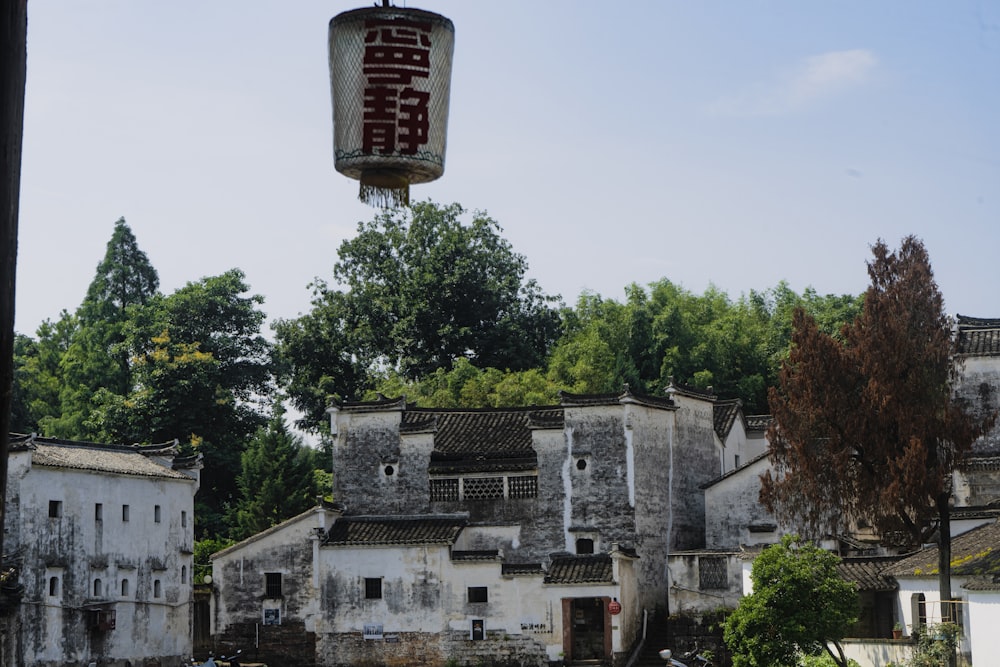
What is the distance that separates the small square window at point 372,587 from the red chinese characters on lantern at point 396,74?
100 ft

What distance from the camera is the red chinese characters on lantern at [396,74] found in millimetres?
8664

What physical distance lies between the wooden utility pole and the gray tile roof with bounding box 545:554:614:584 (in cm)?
3097

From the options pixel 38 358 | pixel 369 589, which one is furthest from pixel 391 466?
pixel 38 358

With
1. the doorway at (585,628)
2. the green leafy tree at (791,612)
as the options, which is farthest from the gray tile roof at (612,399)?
the green leafy tree at (791,612)

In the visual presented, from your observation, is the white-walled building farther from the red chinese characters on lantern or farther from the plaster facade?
the red chinese characters on lantern

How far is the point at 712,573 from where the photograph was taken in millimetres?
36094

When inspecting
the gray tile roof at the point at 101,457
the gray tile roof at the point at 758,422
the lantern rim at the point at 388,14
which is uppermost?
the gray tile roof at the point at 758,422

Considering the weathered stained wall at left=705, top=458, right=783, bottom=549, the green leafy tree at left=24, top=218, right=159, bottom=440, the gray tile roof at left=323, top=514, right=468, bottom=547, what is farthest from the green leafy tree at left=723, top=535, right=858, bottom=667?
the green leafy tree at left=24, top=218, right=159, bottom=440

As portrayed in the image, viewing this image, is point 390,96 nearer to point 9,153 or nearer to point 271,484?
point 9,153

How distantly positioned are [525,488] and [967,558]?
44.7 feet

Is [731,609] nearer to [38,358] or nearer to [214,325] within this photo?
[214,325]

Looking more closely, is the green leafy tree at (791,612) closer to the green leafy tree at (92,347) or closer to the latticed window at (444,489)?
the latticed window at (444,489)

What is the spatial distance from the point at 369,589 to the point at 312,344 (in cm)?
2154

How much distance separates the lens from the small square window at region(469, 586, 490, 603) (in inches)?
1467
